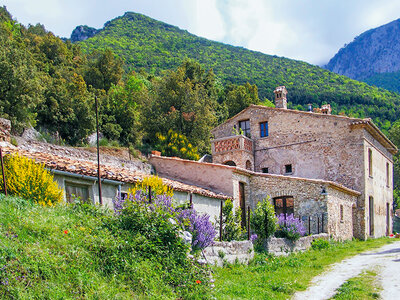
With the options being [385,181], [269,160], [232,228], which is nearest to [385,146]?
[385,181]

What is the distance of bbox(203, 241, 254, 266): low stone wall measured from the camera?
10.6 meters

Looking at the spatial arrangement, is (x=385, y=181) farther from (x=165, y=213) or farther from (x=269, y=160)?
(x=165, y=213)

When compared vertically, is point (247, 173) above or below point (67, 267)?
above

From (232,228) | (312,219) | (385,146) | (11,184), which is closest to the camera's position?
(11,184)

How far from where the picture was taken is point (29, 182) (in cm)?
998

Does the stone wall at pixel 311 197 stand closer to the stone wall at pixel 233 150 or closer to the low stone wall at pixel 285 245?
the low stone wall at pixel 285 245

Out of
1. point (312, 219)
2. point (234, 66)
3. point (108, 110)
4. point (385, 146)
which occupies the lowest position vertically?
point (312, 219)

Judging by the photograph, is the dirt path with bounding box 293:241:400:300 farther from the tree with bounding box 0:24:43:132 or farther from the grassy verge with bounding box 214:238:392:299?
the tree with bounding box 0:24:43:132

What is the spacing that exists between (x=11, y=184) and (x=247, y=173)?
39.8 ft

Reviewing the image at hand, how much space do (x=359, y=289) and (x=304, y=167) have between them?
14.9m

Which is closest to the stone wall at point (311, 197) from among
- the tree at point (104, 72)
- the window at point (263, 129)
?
the window at point (263, 129)

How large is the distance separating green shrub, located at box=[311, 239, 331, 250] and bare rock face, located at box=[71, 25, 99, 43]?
3585 inches

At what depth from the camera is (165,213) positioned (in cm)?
881

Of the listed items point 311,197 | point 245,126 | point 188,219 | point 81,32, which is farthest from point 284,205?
point 81,32
